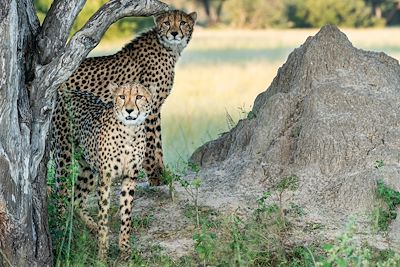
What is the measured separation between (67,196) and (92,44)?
118 cm

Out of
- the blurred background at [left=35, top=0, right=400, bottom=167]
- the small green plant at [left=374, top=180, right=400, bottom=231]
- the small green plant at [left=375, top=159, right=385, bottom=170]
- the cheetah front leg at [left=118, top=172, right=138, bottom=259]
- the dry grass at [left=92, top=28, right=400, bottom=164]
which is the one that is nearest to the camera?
the cheetah front leg at [left=118, top=172, right=138, bottom=259]

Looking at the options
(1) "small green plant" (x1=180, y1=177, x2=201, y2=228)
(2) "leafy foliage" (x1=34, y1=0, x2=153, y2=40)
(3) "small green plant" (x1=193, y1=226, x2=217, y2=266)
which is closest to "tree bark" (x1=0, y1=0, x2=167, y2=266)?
(3) "small green plant" (x1=193, y1=226, x2=217, y2=266)

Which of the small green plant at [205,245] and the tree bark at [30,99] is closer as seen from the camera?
the tree bark at [30,99]

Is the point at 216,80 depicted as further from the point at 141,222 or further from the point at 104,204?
the point at 104,204

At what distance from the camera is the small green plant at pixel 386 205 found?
6.11m

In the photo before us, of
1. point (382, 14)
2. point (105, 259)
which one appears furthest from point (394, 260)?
point (382, 14)

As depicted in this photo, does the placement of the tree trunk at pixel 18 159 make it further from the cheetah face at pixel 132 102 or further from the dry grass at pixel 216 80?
the dry grass at pixel 216 80

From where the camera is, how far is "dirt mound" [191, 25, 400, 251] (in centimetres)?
628

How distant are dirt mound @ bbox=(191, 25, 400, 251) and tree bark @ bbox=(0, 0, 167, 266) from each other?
126cm

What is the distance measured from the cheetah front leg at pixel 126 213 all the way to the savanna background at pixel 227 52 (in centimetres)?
17

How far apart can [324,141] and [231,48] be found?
2132 cm

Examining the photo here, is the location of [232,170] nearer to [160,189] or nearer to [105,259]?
[160,189]

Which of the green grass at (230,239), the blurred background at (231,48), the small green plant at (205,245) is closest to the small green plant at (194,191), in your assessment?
the green grass at (230,239)

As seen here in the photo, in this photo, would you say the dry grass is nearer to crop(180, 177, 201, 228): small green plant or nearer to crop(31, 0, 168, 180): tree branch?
crop(180, 177, 201, 228): small green plant
